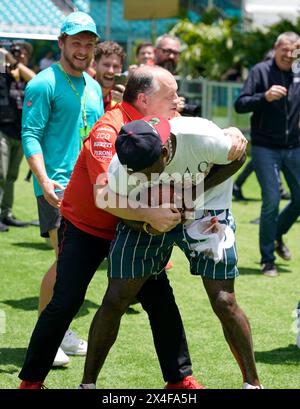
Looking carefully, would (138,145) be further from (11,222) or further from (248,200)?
(248,200)

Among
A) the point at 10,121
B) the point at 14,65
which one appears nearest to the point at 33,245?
the point at 10,121

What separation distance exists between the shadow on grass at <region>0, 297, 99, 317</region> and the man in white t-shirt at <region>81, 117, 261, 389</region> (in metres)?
2.09

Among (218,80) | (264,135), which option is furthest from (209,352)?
(218,80)

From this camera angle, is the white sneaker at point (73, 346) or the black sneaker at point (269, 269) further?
A: the black sneaker at point (269, 269)

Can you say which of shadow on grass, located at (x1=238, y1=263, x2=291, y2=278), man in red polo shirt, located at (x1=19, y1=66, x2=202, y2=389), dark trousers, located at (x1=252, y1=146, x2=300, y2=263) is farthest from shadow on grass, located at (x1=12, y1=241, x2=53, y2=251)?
man in red polo shirt, located at (x1=19, y1=66, x2=202, y2=389)

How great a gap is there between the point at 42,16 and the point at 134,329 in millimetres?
6064

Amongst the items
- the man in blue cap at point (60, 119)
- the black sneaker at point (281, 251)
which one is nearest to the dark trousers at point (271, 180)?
the black sneaker at point (281, 251)

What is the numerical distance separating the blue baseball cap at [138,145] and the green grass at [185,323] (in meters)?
1.52

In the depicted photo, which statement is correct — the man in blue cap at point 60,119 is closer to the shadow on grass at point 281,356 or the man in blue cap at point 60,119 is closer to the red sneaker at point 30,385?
the red sneaker at point 30,385

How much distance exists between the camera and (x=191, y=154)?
14.0 ft

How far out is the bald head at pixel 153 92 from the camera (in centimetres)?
435

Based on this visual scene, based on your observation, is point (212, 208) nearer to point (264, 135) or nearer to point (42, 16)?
point (264, 135)

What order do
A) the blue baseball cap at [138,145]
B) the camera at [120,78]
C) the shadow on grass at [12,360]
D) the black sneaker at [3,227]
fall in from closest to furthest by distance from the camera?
the blue baseball cap at [138,145], the shadow on grass at [12,360], the camera at [120,78], the black sneaker at [3,227]

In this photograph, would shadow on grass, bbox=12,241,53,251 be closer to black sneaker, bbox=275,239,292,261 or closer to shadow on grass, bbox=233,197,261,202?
black sneaker, bbox=275,239,292,261
